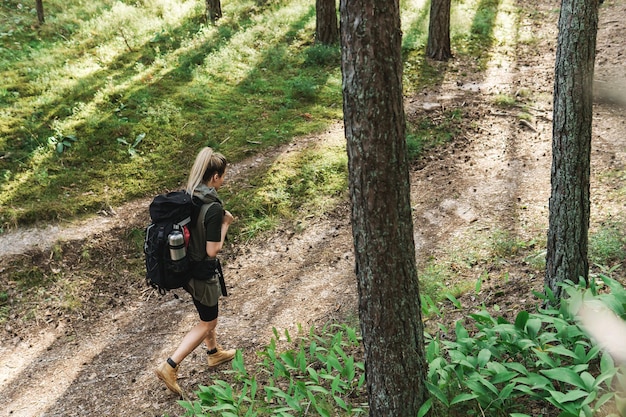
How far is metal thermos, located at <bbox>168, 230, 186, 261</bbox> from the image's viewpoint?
16.1 ft

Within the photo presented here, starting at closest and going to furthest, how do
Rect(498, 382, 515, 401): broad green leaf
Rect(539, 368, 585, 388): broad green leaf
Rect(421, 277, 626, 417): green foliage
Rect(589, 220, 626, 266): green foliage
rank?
1. Rect(539, 368, 585, 388): broad green leaf
2. Rect(421, 277, 626, 417): green foliage
3. Rect(498, 382, 515, 401): broad green leaf
4. Rect(589, 220, 626, 266): green foliage

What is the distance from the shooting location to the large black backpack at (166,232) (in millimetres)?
4992

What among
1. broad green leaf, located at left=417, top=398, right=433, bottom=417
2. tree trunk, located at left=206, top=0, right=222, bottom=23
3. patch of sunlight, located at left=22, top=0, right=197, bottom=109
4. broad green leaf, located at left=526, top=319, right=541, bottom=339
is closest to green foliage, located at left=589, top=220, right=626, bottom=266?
broad green leaf, located at left=526, top=319, right=541, bottom=339

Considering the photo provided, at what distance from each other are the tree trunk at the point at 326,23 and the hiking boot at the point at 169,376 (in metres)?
11.9

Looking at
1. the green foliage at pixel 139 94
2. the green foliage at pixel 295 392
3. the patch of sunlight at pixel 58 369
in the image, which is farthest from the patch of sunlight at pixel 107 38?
the green foliage at pixel 295 392

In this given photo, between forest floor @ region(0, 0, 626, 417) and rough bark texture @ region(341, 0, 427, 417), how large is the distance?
2.32 m

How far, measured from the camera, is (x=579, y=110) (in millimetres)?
4531

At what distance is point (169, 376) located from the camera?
5.62 m

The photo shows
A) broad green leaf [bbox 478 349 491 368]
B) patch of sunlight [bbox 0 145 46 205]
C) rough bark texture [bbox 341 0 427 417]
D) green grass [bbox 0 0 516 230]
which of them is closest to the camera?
rough bark texture [bbox 341 0 427 417]

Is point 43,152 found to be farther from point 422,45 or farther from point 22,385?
point 422,45

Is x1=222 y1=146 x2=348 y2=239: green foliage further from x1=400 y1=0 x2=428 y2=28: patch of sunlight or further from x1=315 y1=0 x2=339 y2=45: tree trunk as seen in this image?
x1=400 y1=0 x2=428 y2=28: patch of sunlight

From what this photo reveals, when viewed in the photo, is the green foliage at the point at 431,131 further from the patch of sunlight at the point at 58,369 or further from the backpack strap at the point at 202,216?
the patch of sunlight at the point at 58,369

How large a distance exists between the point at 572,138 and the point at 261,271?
5204 mm

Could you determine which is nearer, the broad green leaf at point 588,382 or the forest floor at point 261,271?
the broad green leaf at point 588,382
